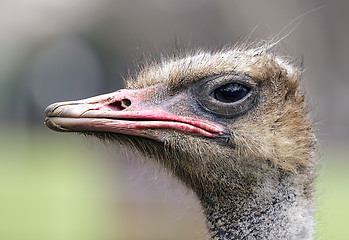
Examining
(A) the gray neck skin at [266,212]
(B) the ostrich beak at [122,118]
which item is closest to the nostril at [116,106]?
(B) the ostrich beak at [122,118]

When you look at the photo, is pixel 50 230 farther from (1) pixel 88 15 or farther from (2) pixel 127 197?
(1) pixel 88 15

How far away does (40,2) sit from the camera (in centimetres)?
3241

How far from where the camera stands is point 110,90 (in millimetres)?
25547

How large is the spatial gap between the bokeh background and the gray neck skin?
0.33 m

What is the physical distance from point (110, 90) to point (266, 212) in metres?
22.2

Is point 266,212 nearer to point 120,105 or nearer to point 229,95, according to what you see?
point 229,95

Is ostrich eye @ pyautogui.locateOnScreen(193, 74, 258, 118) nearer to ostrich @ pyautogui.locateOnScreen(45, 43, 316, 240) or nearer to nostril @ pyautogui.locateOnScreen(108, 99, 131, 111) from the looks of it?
ostrich @ pyautogui.locateOnScreen(45, 43, 316, 240)

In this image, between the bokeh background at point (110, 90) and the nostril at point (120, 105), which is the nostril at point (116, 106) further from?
the bokeh background at point (110, 90)

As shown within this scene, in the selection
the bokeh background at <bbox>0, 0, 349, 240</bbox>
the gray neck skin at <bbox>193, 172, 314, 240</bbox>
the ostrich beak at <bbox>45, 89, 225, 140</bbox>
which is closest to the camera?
the ostrich beak at <bbox>45, 89, 225, 140</bbox>

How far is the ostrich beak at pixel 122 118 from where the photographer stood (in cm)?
333

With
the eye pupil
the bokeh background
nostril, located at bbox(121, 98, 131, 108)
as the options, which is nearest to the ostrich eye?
the eye pupil

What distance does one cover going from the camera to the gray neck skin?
3459mm

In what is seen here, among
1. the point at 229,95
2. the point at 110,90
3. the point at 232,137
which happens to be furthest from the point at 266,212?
the point at 110,90

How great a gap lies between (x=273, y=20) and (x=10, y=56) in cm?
1590
